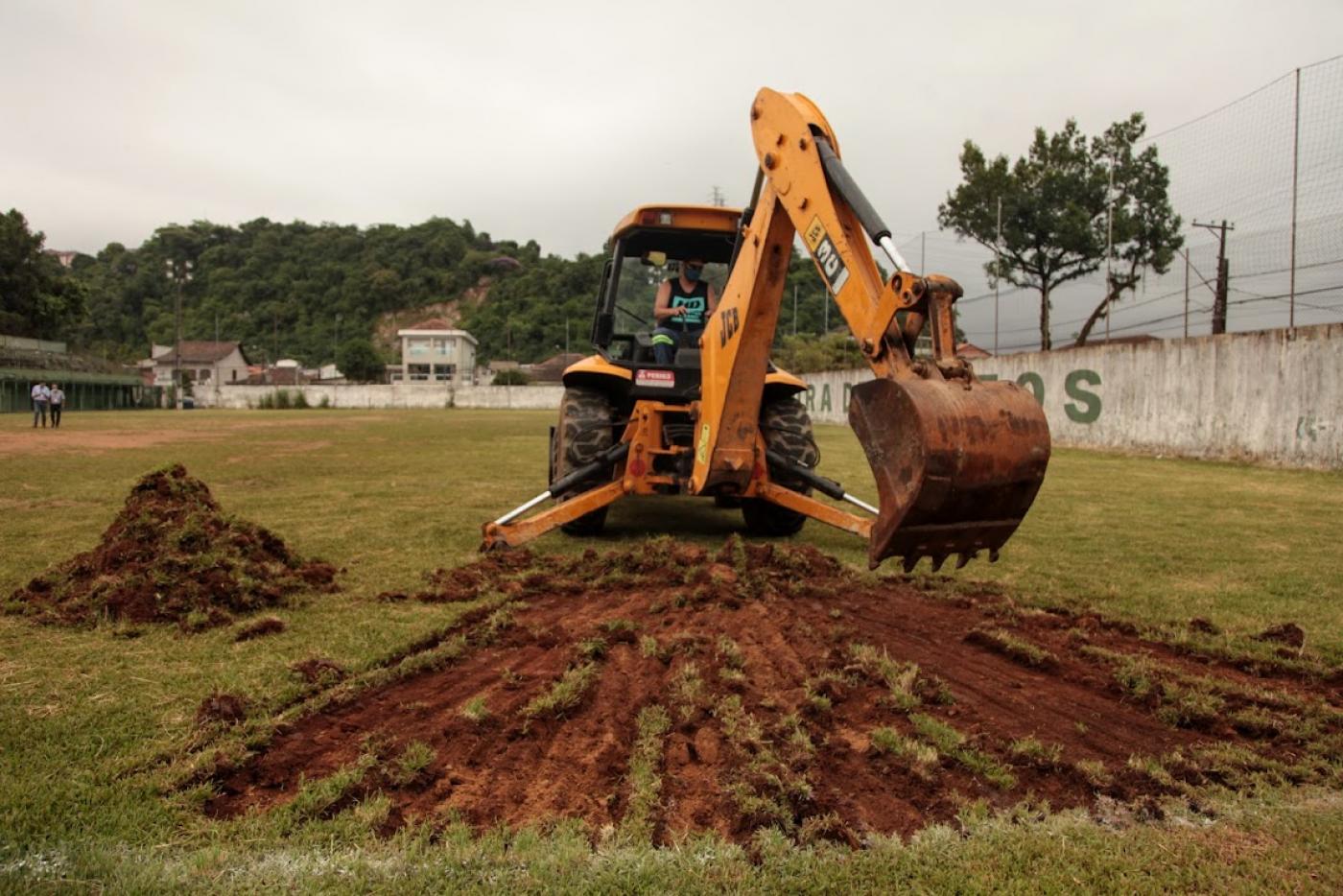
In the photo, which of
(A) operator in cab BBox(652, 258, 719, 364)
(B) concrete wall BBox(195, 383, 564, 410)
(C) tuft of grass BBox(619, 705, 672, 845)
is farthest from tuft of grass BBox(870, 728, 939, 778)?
(B) concrete wall BBox(195, 383, 564, 410)

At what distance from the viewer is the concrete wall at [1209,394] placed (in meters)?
13.1

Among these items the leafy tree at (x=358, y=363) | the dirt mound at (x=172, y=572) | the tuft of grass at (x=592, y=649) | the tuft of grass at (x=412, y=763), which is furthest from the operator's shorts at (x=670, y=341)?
the leafy tree at (x=358, y=363)

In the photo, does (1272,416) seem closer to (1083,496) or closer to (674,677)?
(1083,496)

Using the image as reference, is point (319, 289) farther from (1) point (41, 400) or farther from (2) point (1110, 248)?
(2) point (1110, 248)

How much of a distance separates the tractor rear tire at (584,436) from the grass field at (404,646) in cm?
23

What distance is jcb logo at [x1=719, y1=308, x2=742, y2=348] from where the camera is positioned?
5062 millimetres

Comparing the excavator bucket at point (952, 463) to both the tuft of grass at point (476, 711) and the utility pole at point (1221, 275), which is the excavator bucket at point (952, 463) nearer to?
the tuft of grass at point (476, 711)

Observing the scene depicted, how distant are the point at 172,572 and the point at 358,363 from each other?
78.2 metres

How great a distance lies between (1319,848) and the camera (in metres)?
2.28

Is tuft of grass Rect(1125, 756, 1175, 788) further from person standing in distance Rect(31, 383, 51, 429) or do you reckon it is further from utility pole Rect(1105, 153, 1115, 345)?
person standing in distance Rect(31, 383, 51, 429)

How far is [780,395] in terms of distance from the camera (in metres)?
7.12

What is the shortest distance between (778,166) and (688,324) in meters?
2.81

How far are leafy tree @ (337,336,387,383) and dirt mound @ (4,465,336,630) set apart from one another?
76820mm

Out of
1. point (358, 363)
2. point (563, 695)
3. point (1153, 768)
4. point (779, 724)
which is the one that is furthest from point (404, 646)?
point (358, 363)
